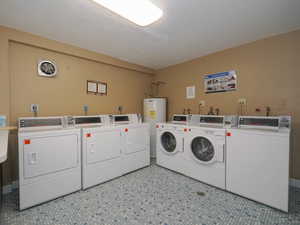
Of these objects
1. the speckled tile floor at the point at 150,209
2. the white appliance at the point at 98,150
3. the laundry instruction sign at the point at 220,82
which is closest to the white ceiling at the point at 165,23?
the laundry instruction sign at the point at 220,82

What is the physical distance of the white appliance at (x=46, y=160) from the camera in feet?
5.63

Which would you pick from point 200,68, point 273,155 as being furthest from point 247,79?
point 273,155

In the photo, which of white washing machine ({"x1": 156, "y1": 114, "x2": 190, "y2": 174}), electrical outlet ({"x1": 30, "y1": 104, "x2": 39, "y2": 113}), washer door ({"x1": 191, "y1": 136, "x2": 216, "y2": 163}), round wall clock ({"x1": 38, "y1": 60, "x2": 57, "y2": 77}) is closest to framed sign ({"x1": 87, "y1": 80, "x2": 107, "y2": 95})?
round wall clock ({"x1": 38, "y1": 60, "x2": 57, "y2": 77})

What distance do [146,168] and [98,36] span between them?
2684 mm

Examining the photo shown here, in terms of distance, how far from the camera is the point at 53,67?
2461mm

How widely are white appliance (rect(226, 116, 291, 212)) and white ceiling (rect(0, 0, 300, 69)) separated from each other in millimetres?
1359

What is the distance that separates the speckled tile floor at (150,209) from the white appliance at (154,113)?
1.41m

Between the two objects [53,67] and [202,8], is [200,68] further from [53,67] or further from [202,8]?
[53,67]

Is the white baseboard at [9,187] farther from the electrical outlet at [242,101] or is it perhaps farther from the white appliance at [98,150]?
the electrical outlet at [242,101]

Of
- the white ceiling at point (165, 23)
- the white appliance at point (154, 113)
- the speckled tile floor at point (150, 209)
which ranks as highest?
the white ceiling at point (165, 23)

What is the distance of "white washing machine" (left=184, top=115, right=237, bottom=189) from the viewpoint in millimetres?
2119

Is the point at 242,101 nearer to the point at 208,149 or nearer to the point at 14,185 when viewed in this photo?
the point at 208,149

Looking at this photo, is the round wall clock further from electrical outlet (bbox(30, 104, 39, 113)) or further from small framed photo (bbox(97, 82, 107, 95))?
small framed photo (bbox(97, 82, 107, 95))

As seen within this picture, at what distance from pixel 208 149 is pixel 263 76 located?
1.59 m
